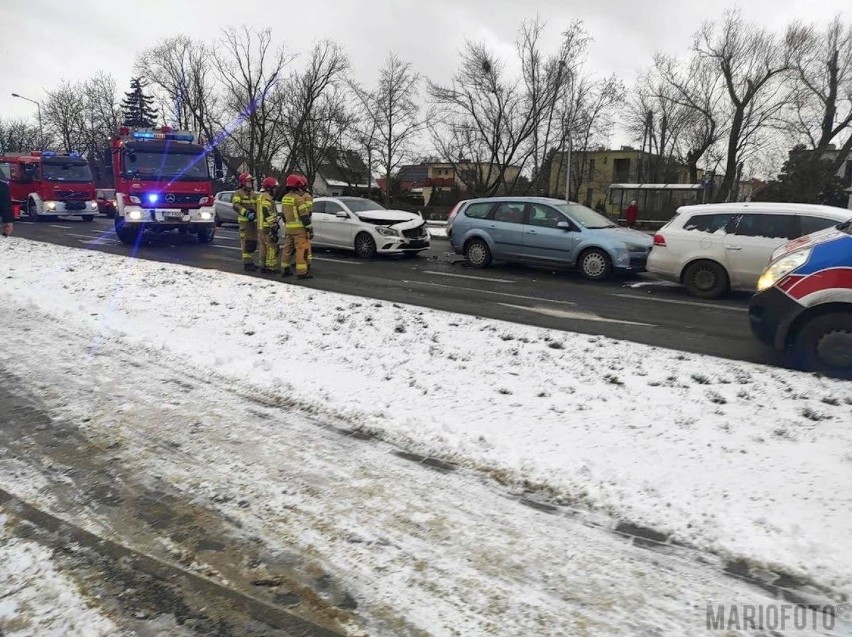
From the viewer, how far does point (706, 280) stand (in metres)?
9.94

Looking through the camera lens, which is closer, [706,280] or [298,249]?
[706,280]

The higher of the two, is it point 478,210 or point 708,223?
point 478,210

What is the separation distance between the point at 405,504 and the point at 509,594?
86 cm

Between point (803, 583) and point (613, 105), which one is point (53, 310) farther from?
point (613, 105)

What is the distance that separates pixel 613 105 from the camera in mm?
30641

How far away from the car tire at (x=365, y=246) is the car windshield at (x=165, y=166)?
4.58 m

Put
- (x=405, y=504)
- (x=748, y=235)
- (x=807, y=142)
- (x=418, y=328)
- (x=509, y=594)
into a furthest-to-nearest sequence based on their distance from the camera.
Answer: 1. (x=807, y=142)
2. (x=748, y=235)
3. (x=418, y=328)
4. (x=405, y=504)
5. (x=509, y=594)

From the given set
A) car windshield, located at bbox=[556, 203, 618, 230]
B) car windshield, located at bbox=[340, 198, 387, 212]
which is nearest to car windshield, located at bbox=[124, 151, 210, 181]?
car windshield, located at bbox=[340, 198, 387, 212]

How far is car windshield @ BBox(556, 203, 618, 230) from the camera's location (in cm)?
1212

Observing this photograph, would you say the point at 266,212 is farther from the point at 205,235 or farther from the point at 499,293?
the point at 205,235

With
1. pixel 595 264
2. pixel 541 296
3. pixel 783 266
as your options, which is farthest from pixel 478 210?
pixel 783 266

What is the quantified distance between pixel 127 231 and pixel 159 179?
79.8 inches

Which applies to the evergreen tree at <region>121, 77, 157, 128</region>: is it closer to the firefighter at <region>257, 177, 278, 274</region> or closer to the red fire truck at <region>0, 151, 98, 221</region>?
the red fire truck at <region>0, 151, 98, 221</region>

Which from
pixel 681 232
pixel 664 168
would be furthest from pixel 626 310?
pixel 664 168
